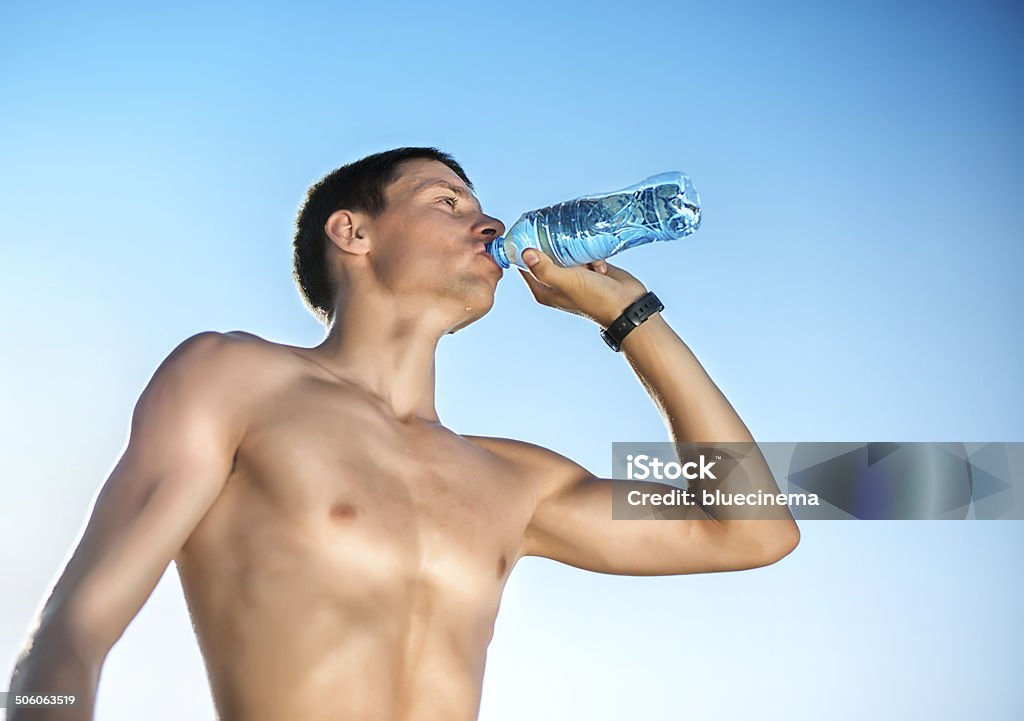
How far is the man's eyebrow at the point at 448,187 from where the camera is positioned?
248 cm

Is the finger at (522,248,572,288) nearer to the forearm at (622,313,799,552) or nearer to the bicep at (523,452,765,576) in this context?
the forearm at (622,313,799,552)

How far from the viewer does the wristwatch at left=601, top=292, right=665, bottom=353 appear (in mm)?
2340

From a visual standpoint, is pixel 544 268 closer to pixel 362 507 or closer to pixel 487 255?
pixel 487 255

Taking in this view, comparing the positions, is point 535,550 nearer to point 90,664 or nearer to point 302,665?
point 302,665

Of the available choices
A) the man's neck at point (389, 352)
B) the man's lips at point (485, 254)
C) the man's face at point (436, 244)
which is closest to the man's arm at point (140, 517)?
the man's neck at point (389, 352)

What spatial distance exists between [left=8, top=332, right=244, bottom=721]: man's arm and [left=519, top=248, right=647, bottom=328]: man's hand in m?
0.70

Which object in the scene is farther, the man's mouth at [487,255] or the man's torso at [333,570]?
the man's mouth at [487,255]

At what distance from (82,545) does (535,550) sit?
38.8 inches

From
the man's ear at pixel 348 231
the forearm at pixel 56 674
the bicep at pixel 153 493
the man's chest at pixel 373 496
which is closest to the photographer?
the forearm at pixel 56 674

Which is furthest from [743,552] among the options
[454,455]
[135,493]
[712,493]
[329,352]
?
[135,493]

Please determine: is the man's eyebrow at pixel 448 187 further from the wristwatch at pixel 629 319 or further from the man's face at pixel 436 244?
the wristwatch at pixel 629 319

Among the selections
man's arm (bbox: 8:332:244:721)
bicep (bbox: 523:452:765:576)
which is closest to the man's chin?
bicep (bbox: 523:452:765:576)

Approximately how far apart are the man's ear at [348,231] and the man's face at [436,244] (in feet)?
0.10

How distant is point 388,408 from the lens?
7.04 feet
